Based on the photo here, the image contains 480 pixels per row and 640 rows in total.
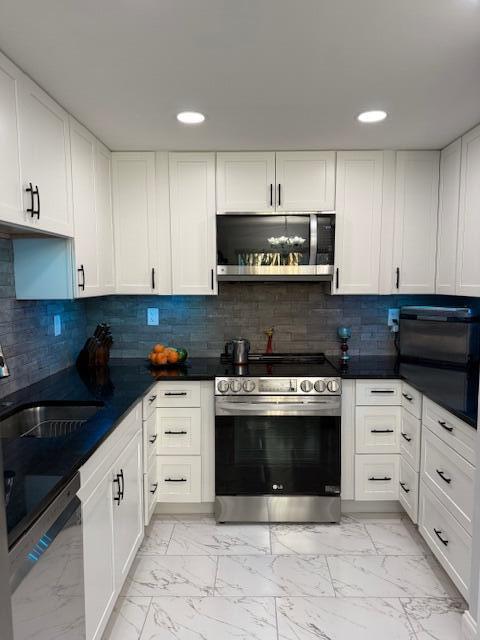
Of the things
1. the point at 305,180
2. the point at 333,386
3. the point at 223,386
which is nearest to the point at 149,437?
the point at 223,386

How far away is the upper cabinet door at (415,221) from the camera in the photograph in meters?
2.73

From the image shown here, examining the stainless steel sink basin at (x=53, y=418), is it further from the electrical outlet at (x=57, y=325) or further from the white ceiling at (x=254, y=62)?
the white ceiling at (x=254, y=62)

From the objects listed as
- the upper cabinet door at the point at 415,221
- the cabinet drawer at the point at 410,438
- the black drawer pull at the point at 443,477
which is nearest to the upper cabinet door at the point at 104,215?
the upper cabinet door at the point at 415,221

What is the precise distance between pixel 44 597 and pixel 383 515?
223cm

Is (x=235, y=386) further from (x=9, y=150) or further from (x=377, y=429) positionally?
(x=9, y=150)

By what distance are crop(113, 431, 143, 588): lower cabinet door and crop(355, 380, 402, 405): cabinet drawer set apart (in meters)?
1.37

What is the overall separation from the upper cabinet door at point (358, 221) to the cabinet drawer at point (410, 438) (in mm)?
890

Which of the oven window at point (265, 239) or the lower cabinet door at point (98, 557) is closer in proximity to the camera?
the lower cabinet door at point (98, 557)

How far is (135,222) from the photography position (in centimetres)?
280

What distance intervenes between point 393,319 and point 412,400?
87 centimetres

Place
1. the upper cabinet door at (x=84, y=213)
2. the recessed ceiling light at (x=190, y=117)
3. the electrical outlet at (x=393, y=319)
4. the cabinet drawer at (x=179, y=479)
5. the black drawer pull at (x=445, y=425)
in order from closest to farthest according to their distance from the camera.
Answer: the black drawer pull at (x=445, y=425), the recessed ceiling light at (x=190, y=117), the upper cabinet door at (x=84, y=213), the cabinet drawer at (x=179, y=479), the electrical outlet at (x=393, y=319)

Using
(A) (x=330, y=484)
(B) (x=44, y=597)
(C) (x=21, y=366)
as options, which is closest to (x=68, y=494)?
(B) (x=44, y=597)

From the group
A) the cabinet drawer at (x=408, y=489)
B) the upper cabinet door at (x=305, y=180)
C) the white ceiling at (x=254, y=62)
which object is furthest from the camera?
the upper cabinet door at (x=305, y=180)

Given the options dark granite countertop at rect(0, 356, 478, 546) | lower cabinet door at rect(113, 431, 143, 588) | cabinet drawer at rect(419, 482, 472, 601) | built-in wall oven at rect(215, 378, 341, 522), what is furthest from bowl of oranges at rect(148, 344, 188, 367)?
cabinet drawer at rect(419, 482, 472, 601)
